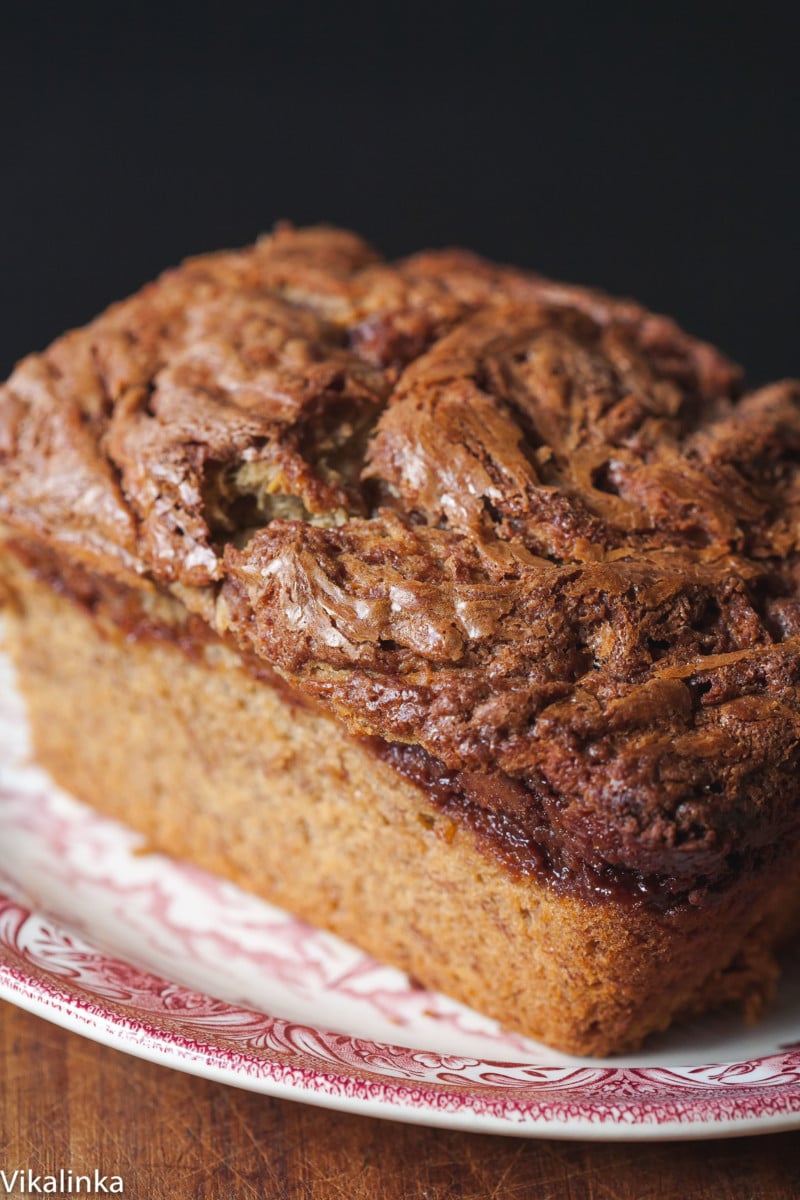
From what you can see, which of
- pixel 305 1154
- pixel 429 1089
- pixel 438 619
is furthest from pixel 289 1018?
pixel 438 619

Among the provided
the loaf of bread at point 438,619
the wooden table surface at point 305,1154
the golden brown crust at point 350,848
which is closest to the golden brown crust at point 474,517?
the loaf of bread at point 438,619

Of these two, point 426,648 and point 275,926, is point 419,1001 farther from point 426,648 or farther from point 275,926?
point 426,648

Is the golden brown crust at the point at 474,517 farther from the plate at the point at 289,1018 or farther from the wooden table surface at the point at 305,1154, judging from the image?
the wooden table surface at the point at 305,1154

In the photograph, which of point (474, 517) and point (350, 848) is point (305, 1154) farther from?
point (474, 517)

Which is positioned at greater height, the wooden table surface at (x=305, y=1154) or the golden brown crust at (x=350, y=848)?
the golden brown crust at (x=350, y=848)

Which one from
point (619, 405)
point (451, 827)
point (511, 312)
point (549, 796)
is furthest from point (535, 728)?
point (511, 312)

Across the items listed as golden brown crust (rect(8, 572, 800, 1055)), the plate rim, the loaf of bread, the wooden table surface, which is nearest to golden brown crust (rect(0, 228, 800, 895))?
the loaf of bread

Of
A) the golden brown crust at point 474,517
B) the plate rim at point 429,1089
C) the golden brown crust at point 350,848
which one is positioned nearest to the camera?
the plate rim at point 429,1089
